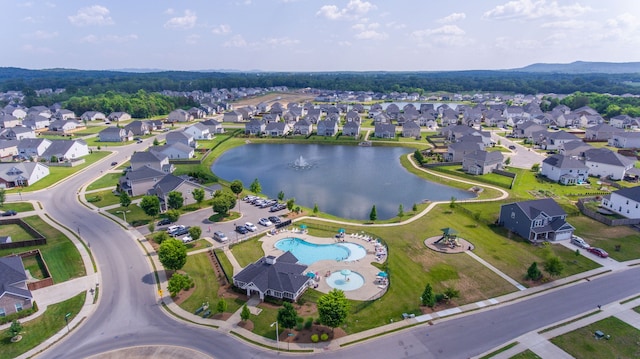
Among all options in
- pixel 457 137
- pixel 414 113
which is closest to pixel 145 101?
pixel 414 113

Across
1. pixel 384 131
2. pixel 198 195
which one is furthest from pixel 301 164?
pixel 384 131

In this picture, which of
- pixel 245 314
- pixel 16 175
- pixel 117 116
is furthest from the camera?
pixel 117 116

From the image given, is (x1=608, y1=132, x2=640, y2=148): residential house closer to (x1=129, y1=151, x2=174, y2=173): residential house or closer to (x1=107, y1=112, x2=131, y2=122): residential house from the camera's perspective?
(x1=129, y1=151, x2=174, y2=173): residential house

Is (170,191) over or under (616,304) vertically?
over

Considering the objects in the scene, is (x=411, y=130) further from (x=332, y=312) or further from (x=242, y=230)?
(x=332, y=312)

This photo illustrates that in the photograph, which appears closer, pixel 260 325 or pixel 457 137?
pixel 260 325

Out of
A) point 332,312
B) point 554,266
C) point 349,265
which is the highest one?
point 332,312

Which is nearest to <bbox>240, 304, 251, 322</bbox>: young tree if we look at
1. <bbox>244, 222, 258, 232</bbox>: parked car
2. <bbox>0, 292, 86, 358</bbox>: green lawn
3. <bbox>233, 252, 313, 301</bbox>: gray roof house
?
<bbox>233, 252, 313, 301</bbox>: gray roof house

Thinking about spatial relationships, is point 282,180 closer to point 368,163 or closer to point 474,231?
point 368,163
